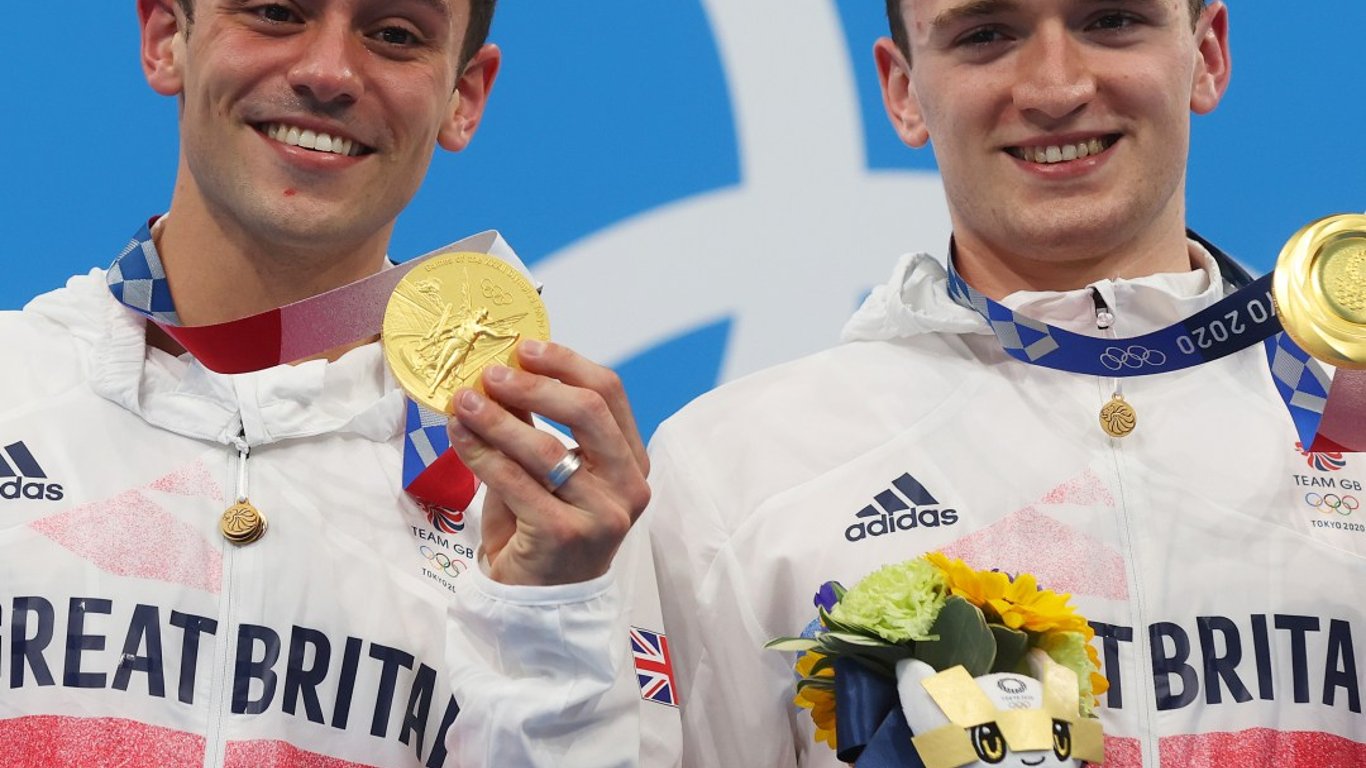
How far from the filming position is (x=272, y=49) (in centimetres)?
280

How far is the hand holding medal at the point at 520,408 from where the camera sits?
2283 millimetres

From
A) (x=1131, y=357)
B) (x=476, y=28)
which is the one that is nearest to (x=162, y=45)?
(x=476, y=28)

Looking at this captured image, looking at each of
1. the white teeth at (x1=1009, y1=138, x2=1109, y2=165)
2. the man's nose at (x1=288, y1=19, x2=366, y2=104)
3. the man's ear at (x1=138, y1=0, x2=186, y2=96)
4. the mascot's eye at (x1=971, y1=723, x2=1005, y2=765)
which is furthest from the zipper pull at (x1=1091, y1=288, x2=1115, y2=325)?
→ the man's ear at (x1=138, y1=0, x2=186, y2=96)

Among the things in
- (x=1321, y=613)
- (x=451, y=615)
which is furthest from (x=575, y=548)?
(x=1321, y=613)

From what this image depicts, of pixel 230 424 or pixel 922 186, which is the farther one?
pixel 922 186

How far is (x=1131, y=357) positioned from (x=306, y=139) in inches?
50.9

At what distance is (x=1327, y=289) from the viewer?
2561 millimetres

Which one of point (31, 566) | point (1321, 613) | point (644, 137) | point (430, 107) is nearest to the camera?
point (31, 566)

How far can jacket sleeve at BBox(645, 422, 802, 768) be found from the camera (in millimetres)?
2793

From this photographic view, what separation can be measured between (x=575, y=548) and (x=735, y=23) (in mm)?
1692

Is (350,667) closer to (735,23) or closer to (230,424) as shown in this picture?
(230,424)

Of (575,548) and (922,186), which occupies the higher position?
(922,186)

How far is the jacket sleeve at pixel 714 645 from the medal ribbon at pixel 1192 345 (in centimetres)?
54

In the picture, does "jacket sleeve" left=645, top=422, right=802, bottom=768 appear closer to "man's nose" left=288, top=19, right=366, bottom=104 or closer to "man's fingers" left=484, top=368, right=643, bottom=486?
"man's fingers" left=484, top=368, right=643, bottom=486
